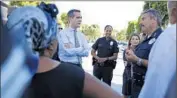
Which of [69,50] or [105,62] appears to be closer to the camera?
[69,50]

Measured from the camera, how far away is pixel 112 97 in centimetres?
148

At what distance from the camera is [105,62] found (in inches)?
274

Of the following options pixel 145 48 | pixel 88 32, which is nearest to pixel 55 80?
pixel 145 48

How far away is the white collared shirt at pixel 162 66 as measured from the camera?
1.93 meters

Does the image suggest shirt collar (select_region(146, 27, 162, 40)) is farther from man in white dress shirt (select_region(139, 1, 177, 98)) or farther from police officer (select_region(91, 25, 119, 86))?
police officer (select_region(91, 25, 119, 86))

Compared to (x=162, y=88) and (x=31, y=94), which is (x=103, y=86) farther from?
(x=162, y=88)

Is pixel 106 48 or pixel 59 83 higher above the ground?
pixel 59 83

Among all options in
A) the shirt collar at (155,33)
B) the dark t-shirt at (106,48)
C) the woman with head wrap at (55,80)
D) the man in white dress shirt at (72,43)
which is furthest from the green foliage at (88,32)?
the woman with head wrap at (55,80)

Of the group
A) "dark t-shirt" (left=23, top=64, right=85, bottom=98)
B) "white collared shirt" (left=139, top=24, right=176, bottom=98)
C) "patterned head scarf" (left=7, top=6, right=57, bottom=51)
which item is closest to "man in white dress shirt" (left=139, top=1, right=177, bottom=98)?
"white collared shirt" (left=139, top=24, right=176, bottom=98)

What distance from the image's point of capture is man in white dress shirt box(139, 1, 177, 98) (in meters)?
1.92

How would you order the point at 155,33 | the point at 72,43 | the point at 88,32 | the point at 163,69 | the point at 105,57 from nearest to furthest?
the point at 163,69, the point at 155,33, the point at 72,43, the point at 105,57, the point at 88,32

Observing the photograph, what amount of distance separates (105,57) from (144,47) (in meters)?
3.25

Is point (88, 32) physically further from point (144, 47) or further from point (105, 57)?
point (144, 47)

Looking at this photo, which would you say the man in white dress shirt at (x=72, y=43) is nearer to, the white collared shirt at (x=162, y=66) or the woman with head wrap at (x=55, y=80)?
the white collared shirt at (x=162, y=66)
